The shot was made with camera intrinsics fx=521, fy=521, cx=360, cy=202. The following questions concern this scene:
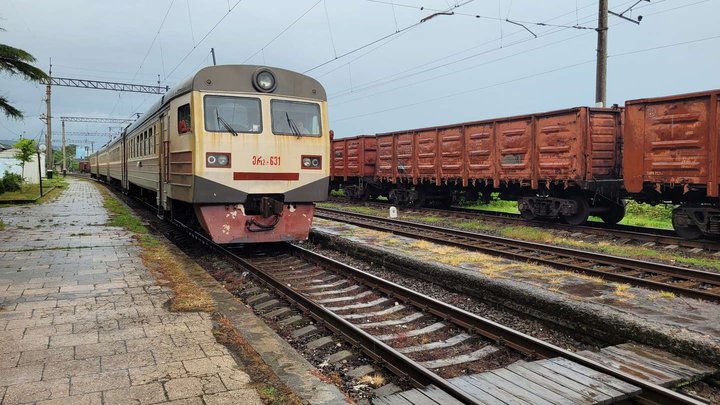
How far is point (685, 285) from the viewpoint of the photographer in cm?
659

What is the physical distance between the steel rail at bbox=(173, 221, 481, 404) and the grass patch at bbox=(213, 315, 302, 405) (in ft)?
3.18

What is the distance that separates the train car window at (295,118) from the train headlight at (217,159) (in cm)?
94

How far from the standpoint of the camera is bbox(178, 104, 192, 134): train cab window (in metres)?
8.35

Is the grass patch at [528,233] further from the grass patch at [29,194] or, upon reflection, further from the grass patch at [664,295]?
the grass patch at [29,194]

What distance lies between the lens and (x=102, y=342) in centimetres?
421

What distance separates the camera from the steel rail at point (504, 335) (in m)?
3.42

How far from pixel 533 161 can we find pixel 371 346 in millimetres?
9885

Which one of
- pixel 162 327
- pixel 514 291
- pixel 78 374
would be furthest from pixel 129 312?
pixel 514 291

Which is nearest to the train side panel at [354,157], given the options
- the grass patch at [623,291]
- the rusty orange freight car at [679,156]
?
the rusty orange freight car at [679,156]

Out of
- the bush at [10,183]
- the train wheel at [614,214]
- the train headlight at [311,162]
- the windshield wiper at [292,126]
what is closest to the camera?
the windshield wiper at [292,126]

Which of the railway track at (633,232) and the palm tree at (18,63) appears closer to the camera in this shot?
the railway track at (633,232)

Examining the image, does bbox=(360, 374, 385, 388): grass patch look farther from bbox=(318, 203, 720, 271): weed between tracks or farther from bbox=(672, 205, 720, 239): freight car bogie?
bbox=(672, 205, 720, 239): freight car bogie

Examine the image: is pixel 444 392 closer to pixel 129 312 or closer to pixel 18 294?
pixel 129 312

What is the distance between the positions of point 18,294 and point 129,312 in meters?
1.62
